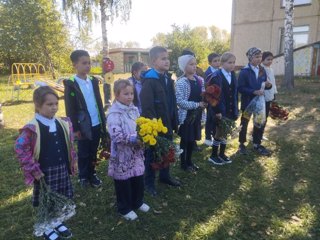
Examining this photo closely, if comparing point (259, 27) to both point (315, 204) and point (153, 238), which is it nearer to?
point (315, 204)

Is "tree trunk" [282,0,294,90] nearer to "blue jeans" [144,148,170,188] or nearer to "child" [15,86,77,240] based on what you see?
"blue jeans" [144,148,170,188]

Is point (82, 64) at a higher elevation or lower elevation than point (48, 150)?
higher

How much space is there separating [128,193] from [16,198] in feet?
6.22

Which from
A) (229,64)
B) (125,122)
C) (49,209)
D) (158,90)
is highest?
(229,64)

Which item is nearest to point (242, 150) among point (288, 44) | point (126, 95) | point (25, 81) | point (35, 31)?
point (126, 95)

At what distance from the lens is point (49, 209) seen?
306 cm

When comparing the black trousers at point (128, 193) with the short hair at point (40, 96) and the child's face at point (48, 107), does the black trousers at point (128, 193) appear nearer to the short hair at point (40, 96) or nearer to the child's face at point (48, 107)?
the child's face at point (48, 107)

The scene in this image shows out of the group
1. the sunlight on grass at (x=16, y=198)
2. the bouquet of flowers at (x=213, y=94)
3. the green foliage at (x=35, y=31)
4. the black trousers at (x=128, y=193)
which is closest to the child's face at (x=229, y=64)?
the bouquet of flowers at (x=213, y=94)

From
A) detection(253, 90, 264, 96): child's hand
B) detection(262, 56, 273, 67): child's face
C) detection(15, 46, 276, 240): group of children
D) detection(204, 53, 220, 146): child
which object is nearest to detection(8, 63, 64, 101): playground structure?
detection(204, 53, 220, 146): child

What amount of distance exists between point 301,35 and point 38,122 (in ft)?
72.2

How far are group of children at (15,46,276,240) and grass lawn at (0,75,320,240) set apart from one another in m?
0.22

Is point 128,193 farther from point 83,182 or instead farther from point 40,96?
point 40,96

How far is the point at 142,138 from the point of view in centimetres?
326

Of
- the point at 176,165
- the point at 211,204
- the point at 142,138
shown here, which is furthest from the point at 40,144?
the point at 176,165
